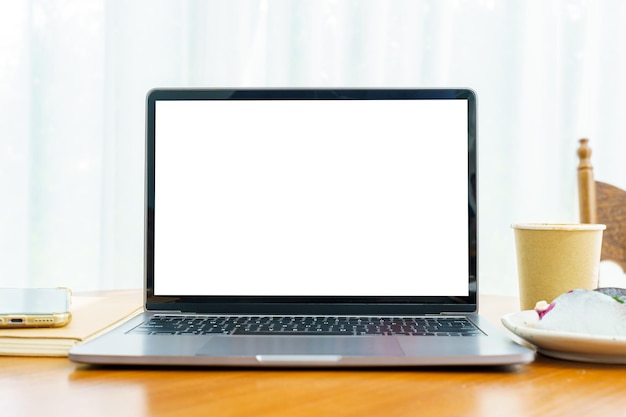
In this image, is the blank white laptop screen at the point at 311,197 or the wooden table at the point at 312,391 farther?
the blank white laptop screen at the point at 311,197

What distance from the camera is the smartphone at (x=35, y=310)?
1.96ft

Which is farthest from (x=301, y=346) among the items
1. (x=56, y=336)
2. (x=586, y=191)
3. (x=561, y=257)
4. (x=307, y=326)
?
(x=586, y=191)

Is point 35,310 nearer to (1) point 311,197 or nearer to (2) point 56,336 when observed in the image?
(2) point 56,336

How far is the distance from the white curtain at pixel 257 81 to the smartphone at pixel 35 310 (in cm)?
103

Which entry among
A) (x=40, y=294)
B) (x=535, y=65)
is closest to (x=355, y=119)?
(x=40, y=294)

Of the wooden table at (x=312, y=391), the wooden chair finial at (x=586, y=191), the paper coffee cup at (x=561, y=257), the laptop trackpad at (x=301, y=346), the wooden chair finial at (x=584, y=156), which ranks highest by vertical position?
the wooden chair finial at (x=584, y=156)

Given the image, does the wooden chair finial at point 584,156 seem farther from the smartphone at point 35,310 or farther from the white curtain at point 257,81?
the smartphone at point 35,310

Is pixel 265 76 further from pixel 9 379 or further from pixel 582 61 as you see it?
pixel 9 379

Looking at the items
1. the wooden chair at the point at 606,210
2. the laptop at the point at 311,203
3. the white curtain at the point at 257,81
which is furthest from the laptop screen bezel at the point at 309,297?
the white curtain at the point at 257,81

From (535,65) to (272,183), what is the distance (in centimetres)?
116

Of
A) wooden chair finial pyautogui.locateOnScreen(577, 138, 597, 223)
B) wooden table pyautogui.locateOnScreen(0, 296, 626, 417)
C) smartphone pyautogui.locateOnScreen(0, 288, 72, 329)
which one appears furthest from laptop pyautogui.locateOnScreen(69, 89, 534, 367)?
wooden chair finial pyautogui.locateOnScreen(577, 138, 597, 223)

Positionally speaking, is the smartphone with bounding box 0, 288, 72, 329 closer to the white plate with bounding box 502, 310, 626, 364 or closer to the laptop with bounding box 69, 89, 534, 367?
the laptop with bounding box 69, 89, 534, 367

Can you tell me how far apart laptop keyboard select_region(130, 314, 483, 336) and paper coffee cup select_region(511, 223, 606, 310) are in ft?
0.45

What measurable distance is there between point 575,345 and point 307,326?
274 millimetres
